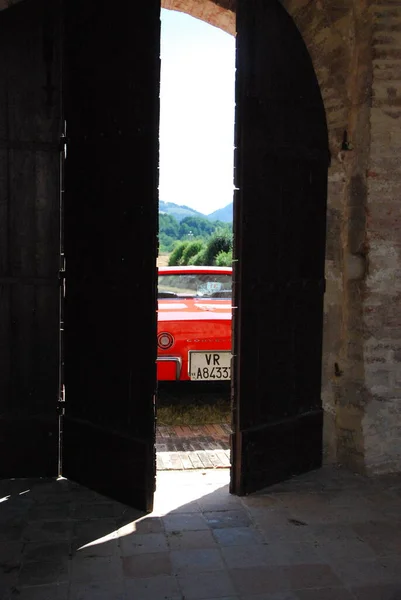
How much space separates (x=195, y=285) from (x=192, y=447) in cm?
268

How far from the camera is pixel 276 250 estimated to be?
4082 millimetres

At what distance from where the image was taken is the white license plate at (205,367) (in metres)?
5.83

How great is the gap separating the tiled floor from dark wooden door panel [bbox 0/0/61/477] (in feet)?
1.33

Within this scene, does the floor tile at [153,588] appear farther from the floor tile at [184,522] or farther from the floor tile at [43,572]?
the floor tile at [184,522]

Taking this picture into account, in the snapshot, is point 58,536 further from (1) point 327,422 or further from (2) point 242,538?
(1) point 327,422

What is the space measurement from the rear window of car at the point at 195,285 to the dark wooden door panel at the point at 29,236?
3.20 metres

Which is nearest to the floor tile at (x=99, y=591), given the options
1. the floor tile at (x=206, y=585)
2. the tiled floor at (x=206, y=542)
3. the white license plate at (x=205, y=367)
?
the tiled floor at (x=206, y=542)

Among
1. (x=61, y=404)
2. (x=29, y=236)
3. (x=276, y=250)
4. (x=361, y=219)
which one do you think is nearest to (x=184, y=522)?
(x=61, y=404)

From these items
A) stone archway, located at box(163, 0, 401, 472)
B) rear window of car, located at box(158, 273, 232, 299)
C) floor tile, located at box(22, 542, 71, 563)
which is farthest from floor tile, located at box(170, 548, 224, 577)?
rear window of car, located at box(158, 273, 232, 299)

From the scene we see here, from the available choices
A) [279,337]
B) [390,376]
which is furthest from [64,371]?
[390,376]

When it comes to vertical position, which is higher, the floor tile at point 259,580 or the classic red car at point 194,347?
the classic red car at point 194,347

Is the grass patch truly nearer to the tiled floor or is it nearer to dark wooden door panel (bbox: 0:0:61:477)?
the tiled floor

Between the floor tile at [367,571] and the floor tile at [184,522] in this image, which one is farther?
the floor tile at [184,522]

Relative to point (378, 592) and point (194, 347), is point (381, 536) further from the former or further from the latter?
point (194, 347)
